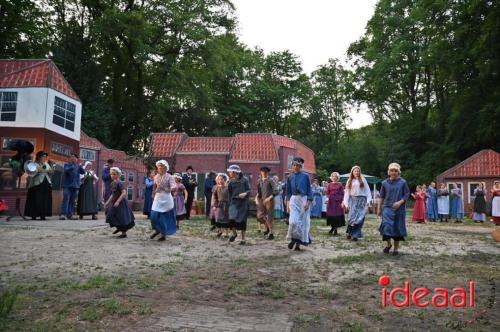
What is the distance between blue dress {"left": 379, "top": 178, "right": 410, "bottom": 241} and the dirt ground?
488 millimetres

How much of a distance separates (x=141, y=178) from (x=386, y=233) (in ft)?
84.2

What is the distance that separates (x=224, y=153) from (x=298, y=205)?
25.4 metres

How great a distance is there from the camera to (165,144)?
35.6m

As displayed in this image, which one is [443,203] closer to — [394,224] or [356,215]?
[356,215]

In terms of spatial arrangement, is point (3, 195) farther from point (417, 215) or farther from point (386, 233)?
point (417, 215)

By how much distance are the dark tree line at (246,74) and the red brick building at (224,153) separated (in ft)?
10.1

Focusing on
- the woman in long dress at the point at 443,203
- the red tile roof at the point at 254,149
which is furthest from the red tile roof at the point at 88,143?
the woman in long dress at the point at 443,203

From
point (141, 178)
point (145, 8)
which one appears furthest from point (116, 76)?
point (141, 178)

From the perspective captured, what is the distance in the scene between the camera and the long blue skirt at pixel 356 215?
1135cm

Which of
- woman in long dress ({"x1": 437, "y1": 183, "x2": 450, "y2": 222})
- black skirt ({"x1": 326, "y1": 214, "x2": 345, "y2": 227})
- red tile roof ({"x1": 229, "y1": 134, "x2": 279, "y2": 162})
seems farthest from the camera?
red tile roof ({"x1": 229, "y1": 134, "x2": 279, "y2": 162})

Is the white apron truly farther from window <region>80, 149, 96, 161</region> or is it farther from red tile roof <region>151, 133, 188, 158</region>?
red tile roof <region>151, 133, 188, 158</region>

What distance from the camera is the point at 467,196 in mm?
29547

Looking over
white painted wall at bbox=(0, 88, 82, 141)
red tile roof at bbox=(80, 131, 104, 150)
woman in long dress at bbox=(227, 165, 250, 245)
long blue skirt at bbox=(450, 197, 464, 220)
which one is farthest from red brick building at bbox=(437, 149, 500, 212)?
white painted wall at bbox=(0, 88, 82, 141)

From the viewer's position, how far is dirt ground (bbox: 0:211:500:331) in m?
4.14
